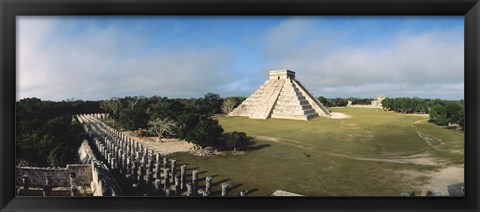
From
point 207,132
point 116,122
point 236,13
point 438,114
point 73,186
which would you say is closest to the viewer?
point 236,13

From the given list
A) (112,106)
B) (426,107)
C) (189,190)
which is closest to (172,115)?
(112,106)

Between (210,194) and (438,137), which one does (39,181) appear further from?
(438,137)

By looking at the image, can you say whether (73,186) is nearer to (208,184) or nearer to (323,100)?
(208,184)

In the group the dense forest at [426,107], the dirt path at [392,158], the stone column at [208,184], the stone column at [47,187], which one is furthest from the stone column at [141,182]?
the dense forest at [426,107]

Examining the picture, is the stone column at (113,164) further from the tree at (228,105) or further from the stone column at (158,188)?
the tree at (228,105)

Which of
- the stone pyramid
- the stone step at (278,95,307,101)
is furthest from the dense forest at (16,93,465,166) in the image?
the stone step at (278,95,307,101)
